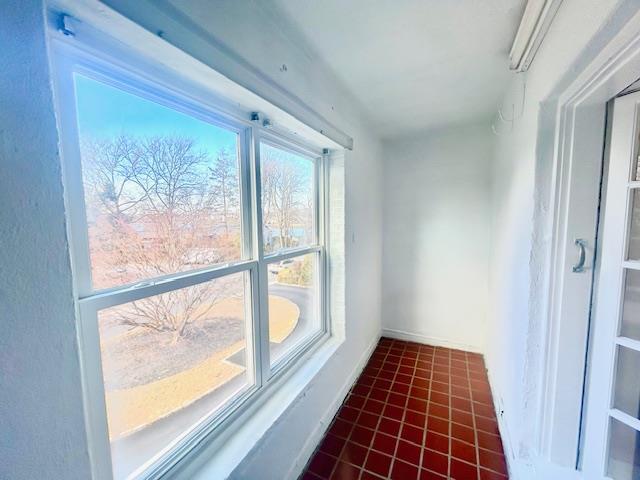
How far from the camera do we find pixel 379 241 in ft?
9.48

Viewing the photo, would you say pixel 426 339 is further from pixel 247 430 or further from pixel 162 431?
pixel 162 431

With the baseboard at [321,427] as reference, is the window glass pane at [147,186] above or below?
above

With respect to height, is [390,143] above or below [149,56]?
above

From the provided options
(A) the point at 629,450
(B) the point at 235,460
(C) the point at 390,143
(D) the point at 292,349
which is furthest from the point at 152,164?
(C) the point at 390,143

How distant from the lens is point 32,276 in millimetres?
515

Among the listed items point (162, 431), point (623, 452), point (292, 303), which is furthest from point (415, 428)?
point (162, 431)

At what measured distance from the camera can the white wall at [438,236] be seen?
2586 mm

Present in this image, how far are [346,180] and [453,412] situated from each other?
1829 mm

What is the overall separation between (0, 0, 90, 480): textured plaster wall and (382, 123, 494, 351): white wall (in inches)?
108

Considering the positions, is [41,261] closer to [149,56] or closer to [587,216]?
[149,56]

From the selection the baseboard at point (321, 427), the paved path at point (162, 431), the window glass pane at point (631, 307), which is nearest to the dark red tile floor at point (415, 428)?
the baseboard at point (321, 427)

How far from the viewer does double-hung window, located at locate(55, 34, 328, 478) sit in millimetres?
741

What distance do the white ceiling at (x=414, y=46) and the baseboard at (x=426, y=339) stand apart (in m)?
2.25

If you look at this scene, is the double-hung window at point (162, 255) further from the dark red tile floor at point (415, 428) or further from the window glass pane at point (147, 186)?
the dark red tile floor at point (415, 428)
